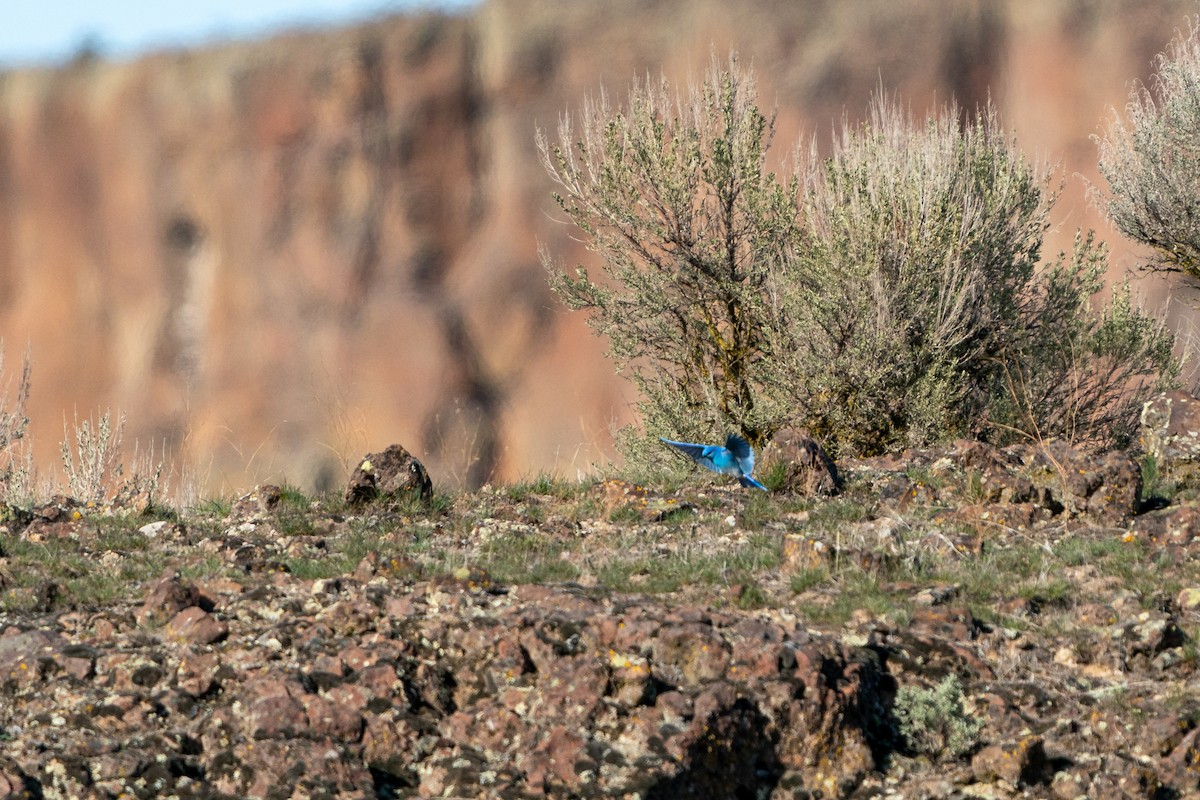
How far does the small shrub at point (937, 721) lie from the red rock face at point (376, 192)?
19.8 metres

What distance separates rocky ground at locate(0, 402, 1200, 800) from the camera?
485 centimetres

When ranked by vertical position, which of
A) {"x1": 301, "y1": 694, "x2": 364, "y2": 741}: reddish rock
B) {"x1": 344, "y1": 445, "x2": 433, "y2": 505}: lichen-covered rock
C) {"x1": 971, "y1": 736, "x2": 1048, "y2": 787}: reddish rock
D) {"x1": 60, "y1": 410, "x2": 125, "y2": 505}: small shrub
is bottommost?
{"x1": 971, "y1": 736, "x2": 1048, "y2": 787}: reddish rock

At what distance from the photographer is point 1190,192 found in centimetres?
1345

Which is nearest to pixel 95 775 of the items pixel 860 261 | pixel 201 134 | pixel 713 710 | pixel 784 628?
pixel 713 710

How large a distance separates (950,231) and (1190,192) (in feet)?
11.1

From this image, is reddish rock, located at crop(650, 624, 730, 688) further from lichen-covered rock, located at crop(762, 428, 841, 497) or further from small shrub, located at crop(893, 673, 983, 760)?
lichen-covered rock, located at crop(762, 428, 841, 497)

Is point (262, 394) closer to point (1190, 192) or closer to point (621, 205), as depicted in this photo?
point (621, 205)

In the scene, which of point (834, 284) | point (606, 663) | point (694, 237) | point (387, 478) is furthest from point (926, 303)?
point (606, 663)

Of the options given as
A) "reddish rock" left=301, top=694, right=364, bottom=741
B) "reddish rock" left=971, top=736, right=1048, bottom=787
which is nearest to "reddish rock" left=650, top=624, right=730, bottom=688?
"reddish rock" left=971, top=736, right=1048, bottom=787

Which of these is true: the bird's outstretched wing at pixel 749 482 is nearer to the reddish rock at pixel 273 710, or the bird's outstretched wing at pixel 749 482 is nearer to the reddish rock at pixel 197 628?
the reddish rock at pixel 197 628

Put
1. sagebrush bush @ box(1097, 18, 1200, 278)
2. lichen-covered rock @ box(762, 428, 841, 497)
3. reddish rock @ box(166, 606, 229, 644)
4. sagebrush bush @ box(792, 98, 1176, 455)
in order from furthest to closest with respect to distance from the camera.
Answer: sagebrush bush @ box(1097, 18, 1200, 278) → sagebrush bush @ box(792, 98, 1176, 455) → lichen-covered rock @ box(762, 428, 841, 497) → reddish rock @ box(166, 606, 229, 644)

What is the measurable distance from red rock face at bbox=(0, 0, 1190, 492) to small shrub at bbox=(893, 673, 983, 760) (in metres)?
19.8

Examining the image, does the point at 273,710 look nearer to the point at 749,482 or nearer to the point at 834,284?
the point at 749,482

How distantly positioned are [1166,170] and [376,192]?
1718cm
